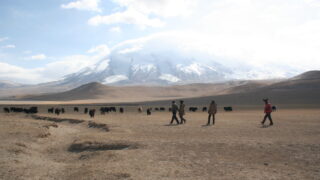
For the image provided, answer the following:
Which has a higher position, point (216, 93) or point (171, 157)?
point (216, 93)

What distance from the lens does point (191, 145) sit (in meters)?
13.9

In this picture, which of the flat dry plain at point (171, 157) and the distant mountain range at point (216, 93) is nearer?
the flat dry plain at point (171, 157)

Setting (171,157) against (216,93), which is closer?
(171,157)

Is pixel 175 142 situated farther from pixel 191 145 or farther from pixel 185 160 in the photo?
pixel 185 160

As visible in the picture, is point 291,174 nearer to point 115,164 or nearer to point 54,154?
point 115,164

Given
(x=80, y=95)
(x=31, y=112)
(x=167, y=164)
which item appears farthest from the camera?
(x=80, y=95)

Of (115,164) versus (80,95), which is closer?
(115,164)

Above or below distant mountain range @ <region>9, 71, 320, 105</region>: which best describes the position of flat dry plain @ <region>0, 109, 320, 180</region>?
below

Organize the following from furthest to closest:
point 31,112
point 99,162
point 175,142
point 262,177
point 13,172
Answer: point 31,112 → point 175,142 → point 99,162 → point 13,172 → point 262,177

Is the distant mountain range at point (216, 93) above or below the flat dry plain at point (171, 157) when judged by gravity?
above

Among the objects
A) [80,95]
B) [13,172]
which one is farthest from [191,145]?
[80,95]

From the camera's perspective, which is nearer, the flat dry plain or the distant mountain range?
the flat dry plain

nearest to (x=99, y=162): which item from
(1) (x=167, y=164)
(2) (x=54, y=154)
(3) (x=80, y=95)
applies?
(1) (x=167, y=164)

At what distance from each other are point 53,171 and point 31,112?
34850 mm
